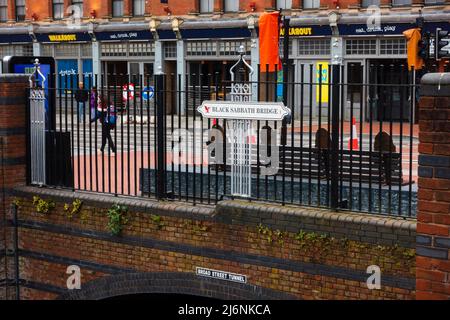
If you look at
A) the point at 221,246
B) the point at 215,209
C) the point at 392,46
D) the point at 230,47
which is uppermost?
the point at 230,47

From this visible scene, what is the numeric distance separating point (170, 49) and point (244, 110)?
25988mm

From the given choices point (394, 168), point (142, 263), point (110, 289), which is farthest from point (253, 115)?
point (110, 289)

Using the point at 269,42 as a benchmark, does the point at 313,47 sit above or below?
above

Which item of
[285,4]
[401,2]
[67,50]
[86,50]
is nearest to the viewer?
[401,2]

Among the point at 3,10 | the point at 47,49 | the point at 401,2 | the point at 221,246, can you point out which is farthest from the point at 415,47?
the point at 3,10

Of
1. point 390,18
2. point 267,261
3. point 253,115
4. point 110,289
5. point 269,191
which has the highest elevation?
point 390,18

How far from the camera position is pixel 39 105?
10258 millimetres

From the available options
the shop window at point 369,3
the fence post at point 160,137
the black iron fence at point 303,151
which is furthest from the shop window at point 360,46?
the fence post at point 160,137

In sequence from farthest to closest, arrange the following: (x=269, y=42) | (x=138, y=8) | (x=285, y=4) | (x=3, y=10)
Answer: (x=3, y=10)
(x=138, y=8)
(x=285, y=4)
(x=269, y=42)

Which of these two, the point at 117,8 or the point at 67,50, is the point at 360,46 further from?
the point at 67,50

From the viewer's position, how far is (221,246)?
812 centimetres

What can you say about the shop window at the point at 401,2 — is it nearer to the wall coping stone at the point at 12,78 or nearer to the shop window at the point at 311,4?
the shop window at the point at 311,4

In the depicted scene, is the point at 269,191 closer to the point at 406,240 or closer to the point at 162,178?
the point at 162,178

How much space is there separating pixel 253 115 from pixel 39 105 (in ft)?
12.1
